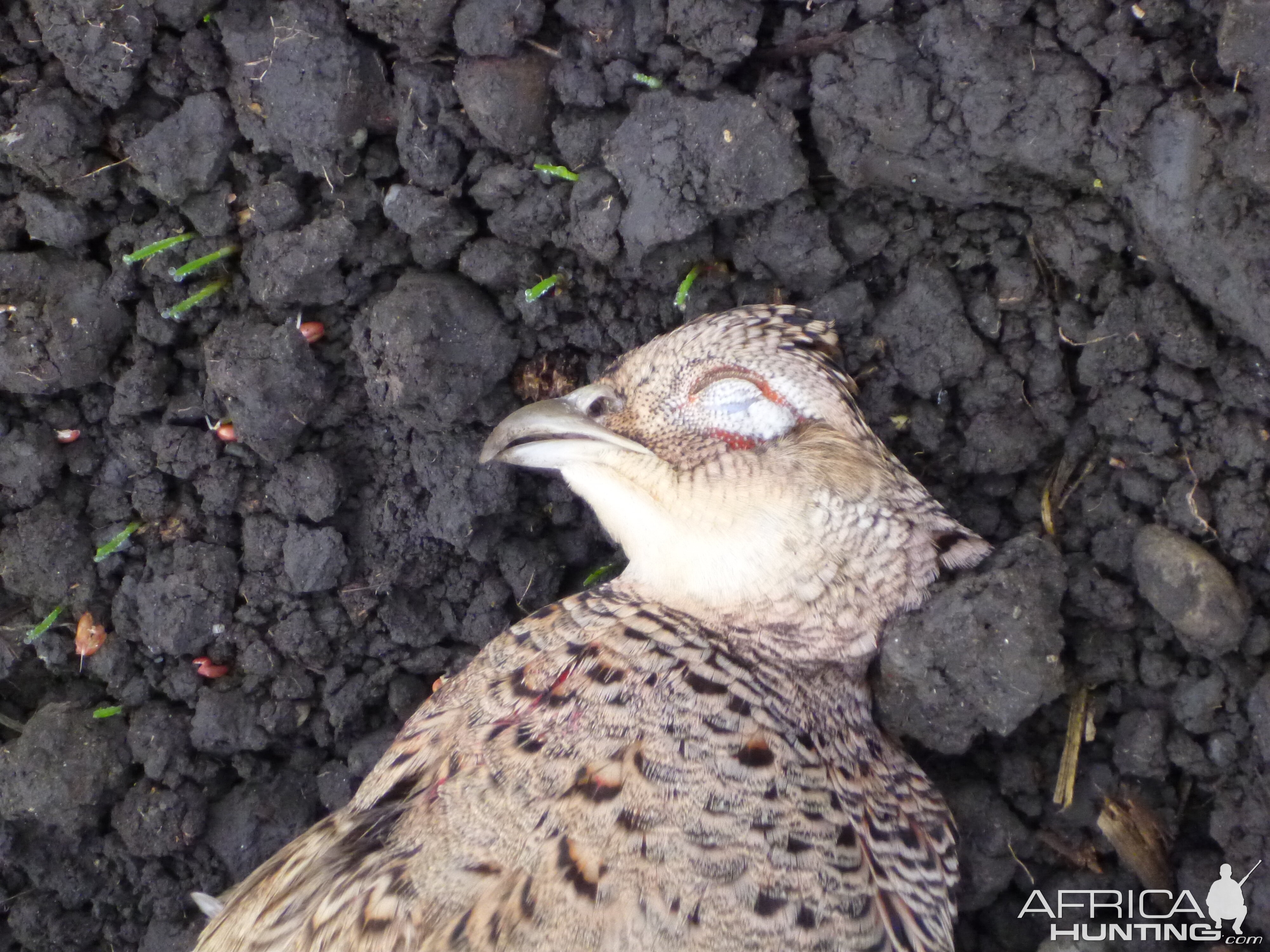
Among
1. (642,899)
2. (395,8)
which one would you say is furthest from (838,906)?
(395,8)

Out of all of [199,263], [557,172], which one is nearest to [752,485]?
[557,172]

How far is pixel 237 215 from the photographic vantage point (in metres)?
3.63

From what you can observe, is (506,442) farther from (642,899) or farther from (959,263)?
(959,263)

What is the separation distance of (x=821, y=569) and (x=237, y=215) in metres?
2.44

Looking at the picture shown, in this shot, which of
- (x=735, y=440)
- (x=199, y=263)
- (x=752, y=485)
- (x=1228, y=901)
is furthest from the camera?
(x=199, y=263)

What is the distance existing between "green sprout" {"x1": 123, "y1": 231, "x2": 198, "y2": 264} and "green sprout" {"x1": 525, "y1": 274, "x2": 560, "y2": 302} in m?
1.24

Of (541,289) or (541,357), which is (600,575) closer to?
(541,357)

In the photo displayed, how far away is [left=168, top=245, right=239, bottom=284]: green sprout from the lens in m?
3.56

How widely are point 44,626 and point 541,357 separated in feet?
6.87

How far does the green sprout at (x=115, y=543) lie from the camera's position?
3717mm

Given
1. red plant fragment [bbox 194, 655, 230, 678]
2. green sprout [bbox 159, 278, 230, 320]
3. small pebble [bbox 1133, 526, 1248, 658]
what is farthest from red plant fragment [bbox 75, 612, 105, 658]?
small pebble [bbox 1133, 526, 1248, 658]

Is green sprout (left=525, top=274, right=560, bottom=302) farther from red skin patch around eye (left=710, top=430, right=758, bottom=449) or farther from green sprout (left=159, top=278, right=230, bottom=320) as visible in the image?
green sprout (left=159, top=278, right=230, bottom=320)

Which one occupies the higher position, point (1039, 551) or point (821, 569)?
point (821, 569)

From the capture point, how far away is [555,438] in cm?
307
